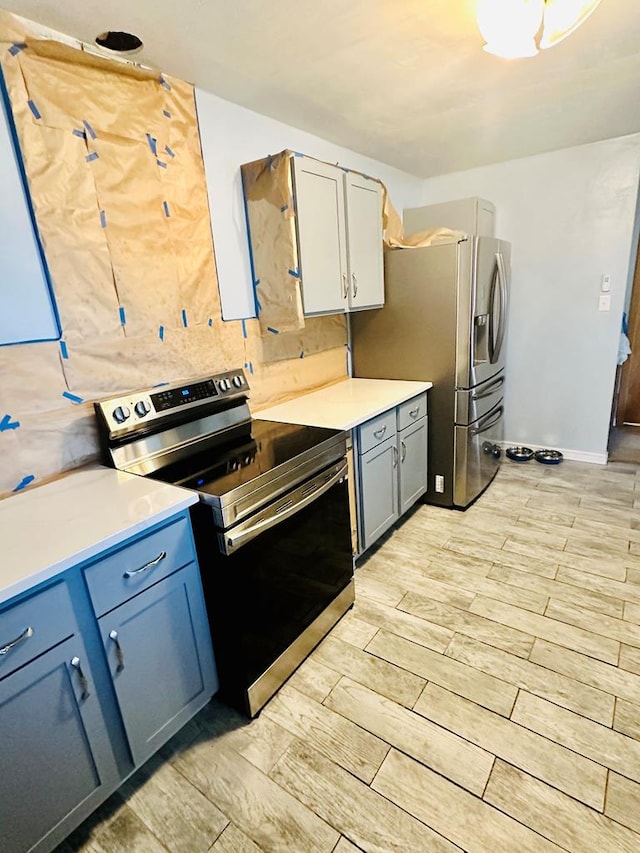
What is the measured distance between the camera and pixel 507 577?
2.35 m

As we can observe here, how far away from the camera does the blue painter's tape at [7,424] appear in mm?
1487

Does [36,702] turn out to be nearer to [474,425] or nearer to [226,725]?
[226,725]

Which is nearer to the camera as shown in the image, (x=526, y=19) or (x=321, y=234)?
(x=526, y=19)

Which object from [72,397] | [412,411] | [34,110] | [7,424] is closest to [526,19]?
[34,110]

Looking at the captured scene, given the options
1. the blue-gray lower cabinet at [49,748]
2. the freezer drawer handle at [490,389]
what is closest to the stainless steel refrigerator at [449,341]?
the freezer drawer handle at [490,389]

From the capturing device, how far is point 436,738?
1.54m

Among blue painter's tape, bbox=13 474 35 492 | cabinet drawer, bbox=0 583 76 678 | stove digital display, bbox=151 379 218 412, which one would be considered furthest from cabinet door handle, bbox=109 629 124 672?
Answer: stove digital display, bbox=151 379 218 412

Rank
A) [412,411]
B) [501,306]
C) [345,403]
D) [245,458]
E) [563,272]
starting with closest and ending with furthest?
1. [245,458]
2. [345,403]
3. [412,411]
4. [501,306]
5. [563,272]

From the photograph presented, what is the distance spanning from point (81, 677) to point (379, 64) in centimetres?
246

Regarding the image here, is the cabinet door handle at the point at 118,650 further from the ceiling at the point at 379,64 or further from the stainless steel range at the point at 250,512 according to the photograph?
the ceiling at the point at 379,64

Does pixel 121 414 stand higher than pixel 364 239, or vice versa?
pixel 364 239

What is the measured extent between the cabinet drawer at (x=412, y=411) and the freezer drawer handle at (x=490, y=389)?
0.32 meters

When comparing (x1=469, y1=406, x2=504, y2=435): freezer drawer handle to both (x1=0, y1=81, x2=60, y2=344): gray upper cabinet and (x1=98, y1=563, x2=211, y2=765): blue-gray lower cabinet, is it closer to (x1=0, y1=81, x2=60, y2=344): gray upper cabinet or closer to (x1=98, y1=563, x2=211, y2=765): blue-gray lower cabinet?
(x1=98, y1=563, x2=211, y2=765): blue-gray lower cabinet

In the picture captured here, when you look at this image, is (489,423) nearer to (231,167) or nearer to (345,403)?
(345,403)
